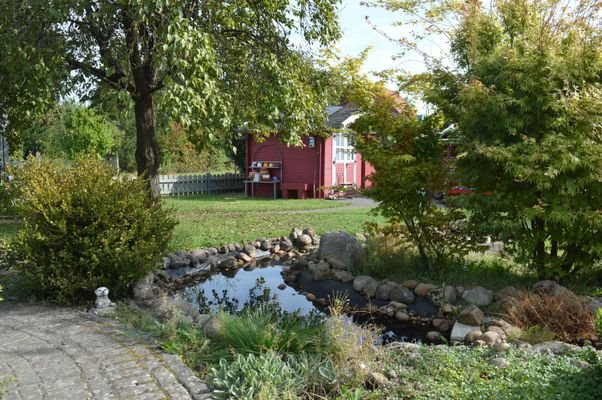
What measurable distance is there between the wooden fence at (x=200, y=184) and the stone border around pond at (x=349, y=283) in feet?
43.6

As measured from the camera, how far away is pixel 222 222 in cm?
1371

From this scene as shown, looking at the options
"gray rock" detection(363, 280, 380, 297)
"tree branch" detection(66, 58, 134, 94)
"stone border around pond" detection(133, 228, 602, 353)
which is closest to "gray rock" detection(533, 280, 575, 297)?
"stone border around pond" detection(133, 228, 602, 353)

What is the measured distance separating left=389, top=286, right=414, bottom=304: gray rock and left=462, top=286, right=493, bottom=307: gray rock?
2.31 feet

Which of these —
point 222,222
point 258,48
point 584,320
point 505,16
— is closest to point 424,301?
point 584,320

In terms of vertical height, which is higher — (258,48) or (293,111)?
(258,48)

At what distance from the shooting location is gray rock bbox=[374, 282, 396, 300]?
7445 millimetres

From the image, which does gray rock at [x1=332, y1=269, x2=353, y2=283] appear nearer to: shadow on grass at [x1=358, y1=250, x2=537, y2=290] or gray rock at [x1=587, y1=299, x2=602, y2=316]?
shadow on grass at [x1=358, y1=250, x2=537, y2=290]

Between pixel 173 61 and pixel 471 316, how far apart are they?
469cm

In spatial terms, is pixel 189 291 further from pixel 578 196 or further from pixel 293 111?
pixel 578 196

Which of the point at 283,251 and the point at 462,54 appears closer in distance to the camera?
the point at 462,54

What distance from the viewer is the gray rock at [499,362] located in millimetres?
4332

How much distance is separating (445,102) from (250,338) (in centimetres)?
447

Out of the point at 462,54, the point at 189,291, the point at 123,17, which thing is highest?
the point at 123,17

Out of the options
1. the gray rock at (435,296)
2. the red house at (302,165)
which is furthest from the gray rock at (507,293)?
the red house at (302,165)
